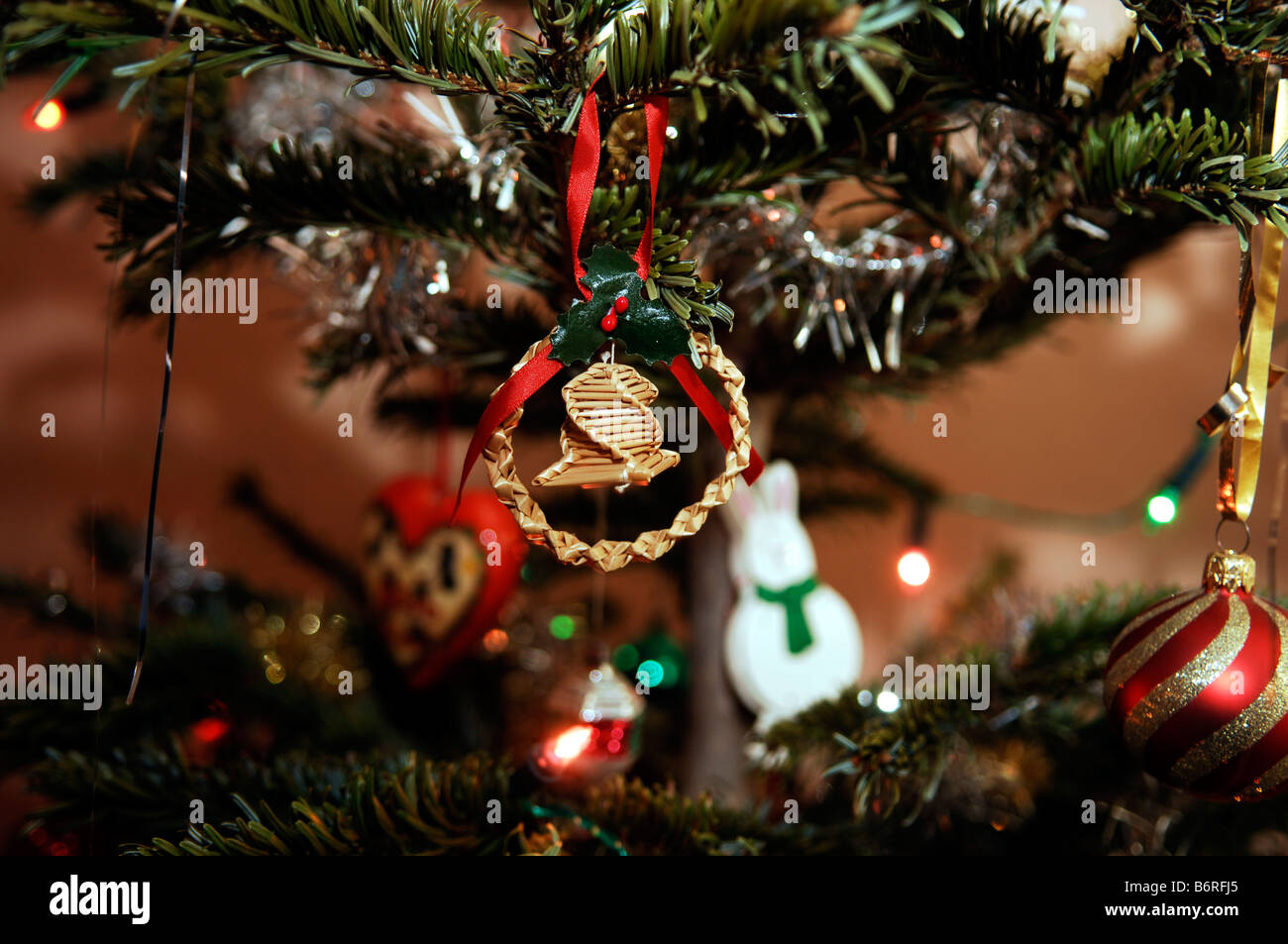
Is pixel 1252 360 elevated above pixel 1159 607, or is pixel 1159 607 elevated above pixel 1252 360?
pixel 1252 360

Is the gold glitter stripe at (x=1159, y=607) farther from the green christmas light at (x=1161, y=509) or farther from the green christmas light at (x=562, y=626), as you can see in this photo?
the green christmas light at (x=562, y=626)

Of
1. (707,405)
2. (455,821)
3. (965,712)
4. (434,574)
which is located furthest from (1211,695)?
(434,574)

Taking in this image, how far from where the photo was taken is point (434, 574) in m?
0.79

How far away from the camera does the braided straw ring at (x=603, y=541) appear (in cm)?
36

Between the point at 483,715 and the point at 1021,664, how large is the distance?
0.52 m

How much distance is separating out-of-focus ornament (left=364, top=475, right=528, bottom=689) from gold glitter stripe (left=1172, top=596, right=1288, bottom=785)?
56 centimetres

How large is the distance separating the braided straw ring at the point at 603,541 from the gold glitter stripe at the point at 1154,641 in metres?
0.22

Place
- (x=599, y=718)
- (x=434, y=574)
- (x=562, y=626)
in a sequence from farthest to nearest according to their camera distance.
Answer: (x=562, y=626)
(x=434, y=574)
(x=599, y=718)

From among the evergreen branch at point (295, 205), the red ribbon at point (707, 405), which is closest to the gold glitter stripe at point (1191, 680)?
the red ribbon at point (707, 405)

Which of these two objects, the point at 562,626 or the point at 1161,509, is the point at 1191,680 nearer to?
the point at 1161,509

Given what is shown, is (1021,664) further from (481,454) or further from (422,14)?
(422,14)

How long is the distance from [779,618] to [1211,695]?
339 mm
